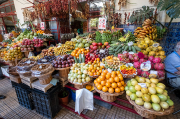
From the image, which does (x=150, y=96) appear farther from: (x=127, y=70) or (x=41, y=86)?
(x=41, y=86)

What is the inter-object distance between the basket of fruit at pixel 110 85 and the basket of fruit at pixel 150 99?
0.17 metres

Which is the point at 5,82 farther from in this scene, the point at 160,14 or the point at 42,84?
the point at 160,14

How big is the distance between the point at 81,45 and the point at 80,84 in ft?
4.93

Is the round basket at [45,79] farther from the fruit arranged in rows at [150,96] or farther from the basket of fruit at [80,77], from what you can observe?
the fruit arranged in rows at [150,96]

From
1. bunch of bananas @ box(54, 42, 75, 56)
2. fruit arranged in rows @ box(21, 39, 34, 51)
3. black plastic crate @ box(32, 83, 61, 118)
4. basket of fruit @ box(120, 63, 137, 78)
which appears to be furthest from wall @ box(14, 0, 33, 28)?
basket of fruit @ box(120, 63, 137, 78)

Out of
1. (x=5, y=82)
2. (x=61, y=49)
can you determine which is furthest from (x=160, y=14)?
(x=5, y=82)

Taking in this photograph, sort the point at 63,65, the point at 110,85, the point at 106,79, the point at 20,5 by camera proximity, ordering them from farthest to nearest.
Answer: the point at 20,5
the point at 63,65
the point at 106,79
the point at 110,85

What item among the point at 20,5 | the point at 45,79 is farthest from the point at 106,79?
the point at 20,5

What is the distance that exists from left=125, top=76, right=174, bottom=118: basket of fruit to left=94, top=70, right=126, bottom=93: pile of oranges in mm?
168

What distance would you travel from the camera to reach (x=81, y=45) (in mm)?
3039

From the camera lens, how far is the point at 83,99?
196 cm

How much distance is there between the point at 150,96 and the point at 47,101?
1883 millimetres

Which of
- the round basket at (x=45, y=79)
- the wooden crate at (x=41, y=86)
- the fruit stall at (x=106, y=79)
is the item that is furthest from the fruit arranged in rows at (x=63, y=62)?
the wooden crate at (x=41, y=86)

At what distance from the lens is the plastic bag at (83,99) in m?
1.81
